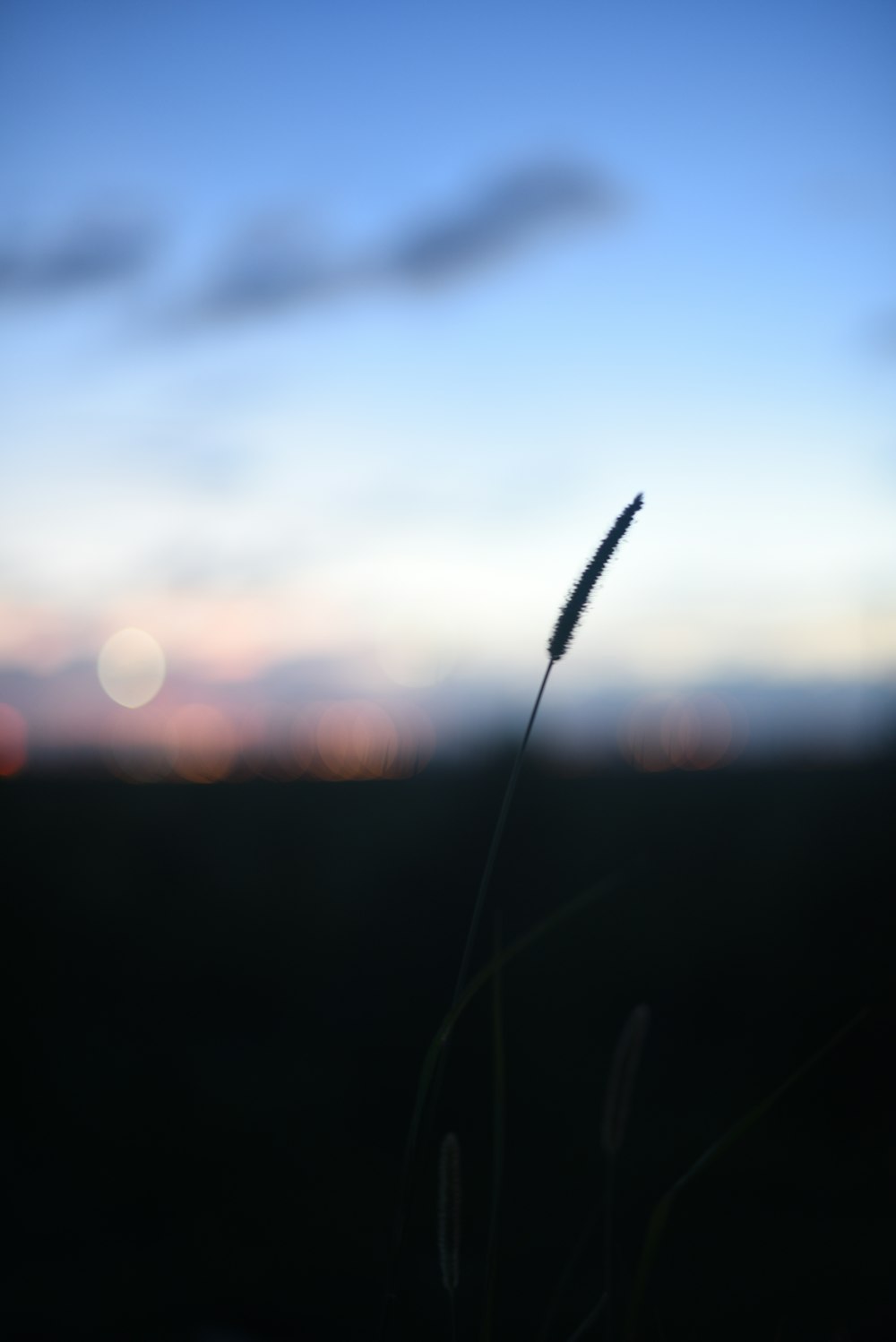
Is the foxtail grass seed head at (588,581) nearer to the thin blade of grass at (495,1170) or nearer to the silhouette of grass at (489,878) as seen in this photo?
the silhouette of grass at (489,878)

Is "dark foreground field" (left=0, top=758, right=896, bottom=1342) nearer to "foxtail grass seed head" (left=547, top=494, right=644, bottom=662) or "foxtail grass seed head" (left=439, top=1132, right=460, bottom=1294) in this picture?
"foxtail grass seed head" (left=439, top=1132, right=460, bottom=1294)

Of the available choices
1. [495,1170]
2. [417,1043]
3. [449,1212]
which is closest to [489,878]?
[495,1170]

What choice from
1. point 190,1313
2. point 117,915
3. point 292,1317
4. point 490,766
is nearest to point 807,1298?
point 292,1317

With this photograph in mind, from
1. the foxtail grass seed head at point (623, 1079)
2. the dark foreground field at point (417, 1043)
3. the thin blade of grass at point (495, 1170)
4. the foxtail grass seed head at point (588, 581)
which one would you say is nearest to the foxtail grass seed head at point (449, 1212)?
the thin blade of grass at point (495, 1170)

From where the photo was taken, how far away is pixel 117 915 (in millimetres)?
13656

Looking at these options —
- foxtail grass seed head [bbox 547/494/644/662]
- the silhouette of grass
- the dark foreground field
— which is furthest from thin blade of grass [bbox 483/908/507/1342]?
the dark foreground field

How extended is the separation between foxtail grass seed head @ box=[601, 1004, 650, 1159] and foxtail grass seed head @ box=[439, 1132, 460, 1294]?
0.72 feet

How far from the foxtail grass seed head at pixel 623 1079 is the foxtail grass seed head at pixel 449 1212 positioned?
218 millimetres

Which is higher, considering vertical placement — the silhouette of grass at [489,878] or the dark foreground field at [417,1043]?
the silhouette of grass at [489,878]

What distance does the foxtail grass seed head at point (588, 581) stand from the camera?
1.28 meters

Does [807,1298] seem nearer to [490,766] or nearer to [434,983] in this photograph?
[434,983]

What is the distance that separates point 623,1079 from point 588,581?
2.14 ft

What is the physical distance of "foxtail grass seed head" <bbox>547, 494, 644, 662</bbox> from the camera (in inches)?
50.6

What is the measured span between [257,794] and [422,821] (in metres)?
3.51
